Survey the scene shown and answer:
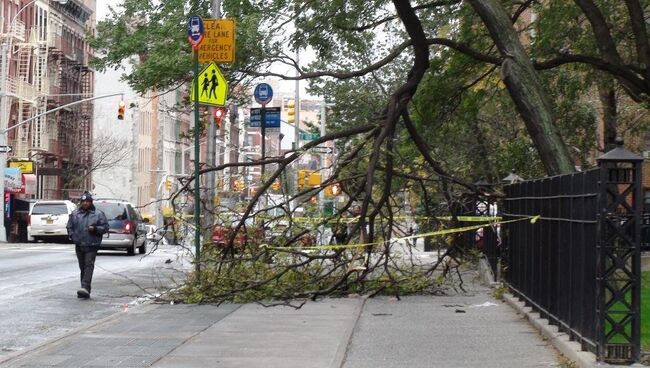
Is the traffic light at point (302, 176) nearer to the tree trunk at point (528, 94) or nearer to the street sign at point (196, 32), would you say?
the street sign at point (196, 32)

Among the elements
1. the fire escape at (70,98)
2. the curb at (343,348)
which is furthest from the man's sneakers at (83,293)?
the fire escape at (70,98)

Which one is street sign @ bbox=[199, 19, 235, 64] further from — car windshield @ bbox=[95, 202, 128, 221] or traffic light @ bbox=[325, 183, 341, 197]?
car windshield @ bbox=[95, 202, 128, 221]

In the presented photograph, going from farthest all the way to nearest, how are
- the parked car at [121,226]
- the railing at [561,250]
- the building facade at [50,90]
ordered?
the building facade at [50,90]
the parked car at [121,226]
the railing at [561,250]

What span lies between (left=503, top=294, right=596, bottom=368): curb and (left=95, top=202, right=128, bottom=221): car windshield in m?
21.1

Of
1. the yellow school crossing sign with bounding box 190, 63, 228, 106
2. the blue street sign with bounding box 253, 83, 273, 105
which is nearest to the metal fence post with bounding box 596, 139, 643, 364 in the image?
the yellow school crossing sign with bounding box 190, 63, 228, 106

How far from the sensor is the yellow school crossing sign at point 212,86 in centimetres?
2025

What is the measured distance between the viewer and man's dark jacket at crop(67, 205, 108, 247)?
1967cm

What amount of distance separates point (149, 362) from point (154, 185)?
289ft

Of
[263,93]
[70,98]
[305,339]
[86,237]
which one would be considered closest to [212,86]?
[86,237]

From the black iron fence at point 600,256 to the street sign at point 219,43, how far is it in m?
8.94

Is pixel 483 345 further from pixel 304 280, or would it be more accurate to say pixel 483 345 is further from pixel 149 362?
pixel 304 280

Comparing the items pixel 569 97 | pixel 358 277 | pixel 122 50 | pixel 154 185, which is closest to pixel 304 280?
pixel 358 277

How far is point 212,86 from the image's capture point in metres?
20.3

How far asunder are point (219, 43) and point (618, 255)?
12110mm
